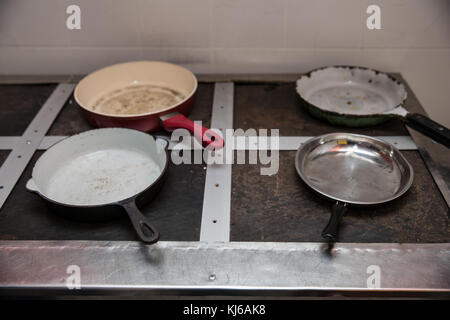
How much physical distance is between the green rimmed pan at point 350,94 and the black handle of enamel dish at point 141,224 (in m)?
0.51

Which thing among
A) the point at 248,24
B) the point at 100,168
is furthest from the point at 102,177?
the point at 248,24

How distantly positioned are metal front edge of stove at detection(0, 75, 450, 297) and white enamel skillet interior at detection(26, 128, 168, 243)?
91 mm

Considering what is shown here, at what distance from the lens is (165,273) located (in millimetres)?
636

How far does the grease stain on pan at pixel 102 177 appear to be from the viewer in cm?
77

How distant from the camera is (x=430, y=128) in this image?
0.84 metres

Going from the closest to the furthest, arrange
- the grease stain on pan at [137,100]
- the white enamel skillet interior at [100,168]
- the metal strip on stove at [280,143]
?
the white enamel skillet interior at [100,168] < the metal strip on stove at [280,143] < the grease stain on pan at [137,100]

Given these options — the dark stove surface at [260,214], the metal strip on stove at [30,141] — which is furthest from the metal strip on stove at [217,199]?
the metal strip on stove at [30,141]

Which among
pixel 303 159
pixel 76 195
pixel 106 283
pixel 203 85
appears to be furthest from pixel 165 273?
pixel 203 85

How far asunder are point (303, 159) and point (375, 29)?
1.63ft

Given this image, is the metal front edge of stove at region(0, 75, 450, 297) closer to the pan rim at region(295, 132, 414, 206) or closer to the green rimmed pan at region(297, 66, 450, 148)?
the pan rim at region(295, 132, 414, 206)

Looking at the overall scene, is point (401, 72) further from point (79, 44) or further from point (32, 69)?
point (32, 69)

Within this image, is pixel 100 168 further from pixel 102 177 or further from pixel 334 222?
pixel 334 222

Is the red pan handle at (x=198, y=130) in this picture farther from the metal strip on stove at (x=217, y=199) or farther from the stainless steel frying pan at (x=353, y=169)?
the stainless steel frying pan at (x=353, y=169)

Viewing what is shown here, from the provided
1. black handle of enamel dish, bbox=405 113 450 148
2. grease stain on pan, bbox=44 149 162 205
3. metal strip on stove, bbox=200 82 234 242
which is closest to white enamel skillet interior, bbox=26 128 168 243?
grease stain on pan, bbox=44 149 162 205
